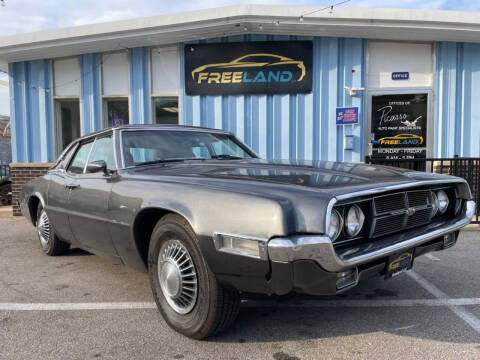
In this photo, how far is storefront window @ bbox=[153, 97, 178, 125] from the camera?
8570 mm

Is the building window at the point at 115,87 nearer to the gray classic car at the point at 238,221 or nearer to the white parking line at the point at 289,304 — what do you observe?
the gray classic car at the point at 238,221

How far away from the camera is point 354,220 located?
236 centimetres

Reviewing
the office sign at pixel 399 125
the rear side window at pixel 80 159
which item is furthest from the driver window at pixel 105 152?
the office sign at pixel 399 125

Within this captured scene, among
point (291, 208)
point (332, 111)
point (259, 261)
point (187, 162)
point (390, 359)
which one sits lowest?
point (390, 359)

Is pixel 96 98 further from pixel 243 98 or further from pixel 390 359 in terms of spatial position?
pixel 390 359

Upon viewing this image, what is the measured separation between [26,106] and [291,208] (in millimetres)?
8803

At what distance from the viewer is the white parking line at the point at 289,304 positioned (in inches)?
124

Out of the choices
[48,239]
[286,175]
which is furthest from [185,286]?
[48,239]

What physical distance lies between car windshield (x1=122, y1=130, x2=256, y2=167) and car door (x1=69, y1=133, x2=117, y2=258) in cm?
21

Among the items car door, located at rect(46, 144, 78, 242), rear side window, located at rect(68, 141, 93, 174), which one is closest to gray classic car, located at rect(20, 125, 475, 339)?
car door, located at rect(46, 144, 78, 242)

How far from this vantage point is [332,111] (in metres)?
7.82

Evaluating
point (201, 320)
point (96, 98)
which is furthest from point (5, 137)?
point (201, 320)

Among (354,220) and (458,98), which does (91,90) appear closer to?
(458,98)

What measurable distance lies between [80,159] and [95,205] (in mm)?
1104
